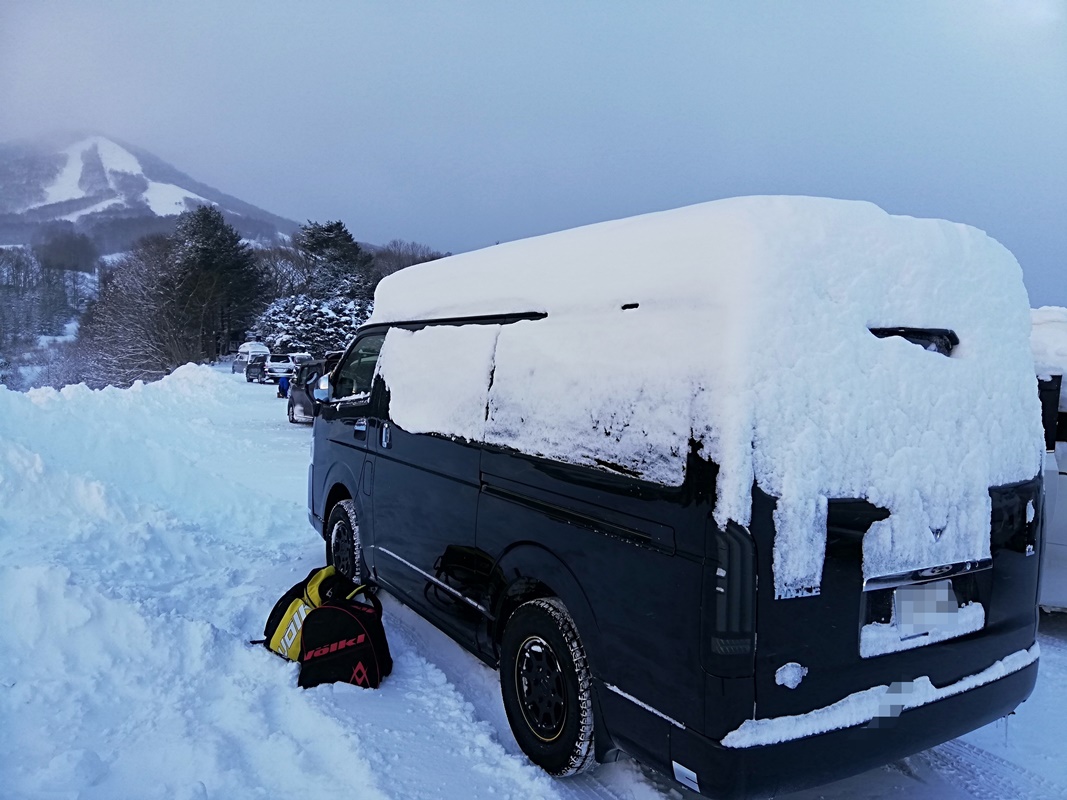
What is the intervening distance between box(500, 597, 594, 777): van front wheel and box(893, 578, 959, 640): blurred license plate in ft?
3.74

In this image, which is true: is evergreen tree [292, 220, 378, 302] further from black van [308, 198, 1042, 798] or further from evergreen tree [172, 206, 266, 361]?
black van [308, 198, 1042, 798]

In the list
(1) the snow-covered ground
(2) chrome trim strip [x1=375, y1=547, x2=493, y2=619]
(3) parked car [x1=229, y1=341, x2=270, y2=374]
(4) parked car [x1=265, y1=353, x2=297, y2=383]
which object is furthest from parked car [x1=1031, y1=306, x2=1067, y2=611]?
(3) parked car [x1=229, y1=341, x2=270, y2=374]

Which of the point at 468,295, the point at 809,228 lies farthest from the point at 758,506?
the point at 468,295

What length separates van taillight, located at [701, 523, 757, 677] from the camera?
2.13 metres

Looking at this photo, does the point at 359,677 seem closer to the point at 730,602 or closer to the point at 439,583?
the point at 439,583

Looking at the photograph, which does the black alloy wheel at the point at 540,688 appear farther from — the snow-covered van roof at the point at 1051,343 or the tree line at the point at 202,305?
the tree line at the point at 202,305

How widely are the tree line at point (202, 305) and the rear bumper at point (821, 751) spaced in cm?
4303

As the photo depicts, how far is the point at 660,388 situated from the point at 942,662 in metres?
1.41

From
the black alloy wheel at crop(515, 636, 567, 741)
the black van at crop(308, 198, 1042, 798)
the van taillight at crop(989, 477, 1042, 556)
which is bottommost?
the black alloy wheel at crop(515, 636, 567, 741)

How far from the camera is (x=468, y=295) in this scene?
3.79 m

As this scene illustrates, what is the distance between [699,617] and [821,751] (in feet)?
2.08

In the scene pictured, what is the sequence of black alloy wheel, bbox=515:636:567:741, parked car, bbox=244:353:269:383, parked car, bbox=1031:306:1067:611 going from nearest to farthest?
black alloy wheel, bbox=515:636:567:741, parked car, bbox=1031:306:1067:611, parked car, bbox=244:353:269:383

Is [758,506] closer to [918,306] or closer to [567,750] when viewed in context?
[918,306]

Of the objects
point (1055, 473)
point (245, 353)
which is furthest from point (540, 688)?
point (245, 353)
